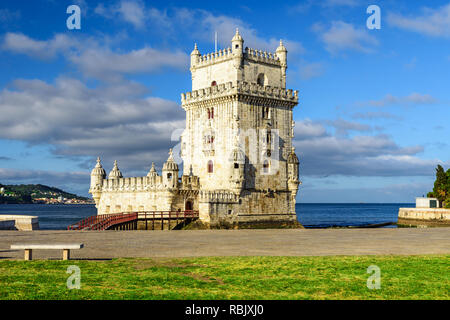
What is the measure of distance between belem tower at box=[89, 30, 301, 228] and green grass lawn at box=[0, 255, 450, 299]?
33561 mm

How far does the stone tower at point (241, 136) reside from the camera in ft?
175

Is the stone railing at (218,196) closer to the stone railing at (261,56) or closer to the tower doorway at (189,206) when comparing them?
the tower doorway at (189,206)

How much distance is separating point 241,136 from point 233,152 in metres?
1.91

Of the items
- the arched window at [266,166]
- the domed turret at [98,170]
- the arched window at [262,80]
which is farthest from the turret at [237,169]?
the domed turret at [98,170]

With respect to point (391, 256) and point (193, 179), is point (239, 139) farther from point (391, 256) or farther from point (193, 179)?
point (391, 256)

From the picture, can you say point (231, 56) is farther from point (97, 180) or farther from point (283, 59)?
point (97, 180)

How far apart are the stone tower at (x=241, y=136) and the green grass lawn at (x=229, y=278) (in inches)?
1323

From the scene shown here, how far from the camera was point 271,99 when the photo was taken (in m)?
56.4

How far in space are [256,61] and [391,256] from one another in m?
38.3

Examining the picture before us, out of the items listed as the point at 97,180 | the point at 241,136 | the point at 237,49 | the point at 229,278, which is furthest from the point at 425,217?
the point at 229,278

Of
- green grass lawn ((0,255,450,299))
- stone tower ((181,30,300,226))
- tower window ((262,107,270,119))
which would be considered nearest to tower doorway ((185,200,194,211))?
stone tower ((181,30,300,226))

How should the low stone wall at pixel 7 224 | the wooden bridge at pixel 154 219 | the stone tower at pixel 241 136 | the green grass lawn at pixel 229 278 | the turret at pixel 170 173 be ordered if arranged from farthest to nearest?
the turret at pixel 170 173 → the stone tower at pixel 241 136 → the wooden bridge at pixel 154 219 → the low stone wall at pixel 7 224 → the green grass lawn at pixel 229 278
